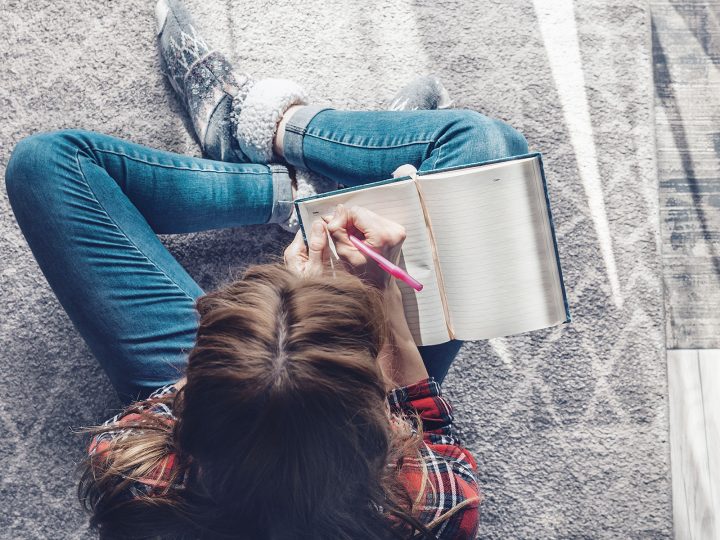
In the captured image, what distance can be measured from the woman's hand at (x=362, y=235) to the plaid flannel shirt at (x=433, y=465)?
0.16 metres

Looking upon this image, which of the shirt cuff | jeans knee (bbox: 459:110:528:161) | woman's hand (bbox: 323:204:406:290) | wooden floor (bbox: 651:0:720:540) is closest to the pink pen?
woman's hand (bbox: 323:204:406:290)

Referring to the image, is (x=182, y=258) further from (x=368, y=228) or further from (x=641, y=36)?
(x=641, y=36)

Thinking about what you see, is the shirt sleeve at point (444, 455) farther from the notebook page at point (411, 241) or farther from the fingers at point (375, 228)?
the fingers at point (375, 228)

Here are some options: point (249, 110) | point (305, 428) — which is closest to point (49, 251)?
point (249, 110)

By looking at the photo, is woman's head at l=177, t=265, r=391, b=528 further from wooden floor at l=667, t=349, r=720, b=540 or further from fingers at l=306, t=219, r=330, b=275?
wooden floor at l=667, t=349, r=720, b=540

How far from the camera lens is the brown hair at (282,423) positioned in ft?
1.42

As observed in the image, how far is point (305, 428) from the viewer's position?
0.43 meters

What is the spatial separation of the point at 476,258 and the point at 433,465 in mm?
237

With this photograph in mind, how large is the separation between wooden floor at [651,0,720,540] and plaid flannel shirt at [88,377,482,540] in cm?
46

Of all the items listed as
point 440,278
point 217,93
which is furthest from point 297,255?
point 217,93

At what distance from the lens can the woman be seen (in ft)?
1.46

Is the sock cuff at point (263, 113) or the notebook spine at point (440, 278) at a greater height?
the sock cuff at point (263, 113)

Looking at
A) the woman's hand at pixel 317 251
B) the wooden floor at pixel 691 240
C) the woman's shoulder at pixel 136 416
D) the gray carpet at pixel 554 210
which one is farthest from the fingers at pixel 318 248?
the wooden floor at pixel 691 240

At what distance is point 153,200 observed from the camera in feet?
2.56
